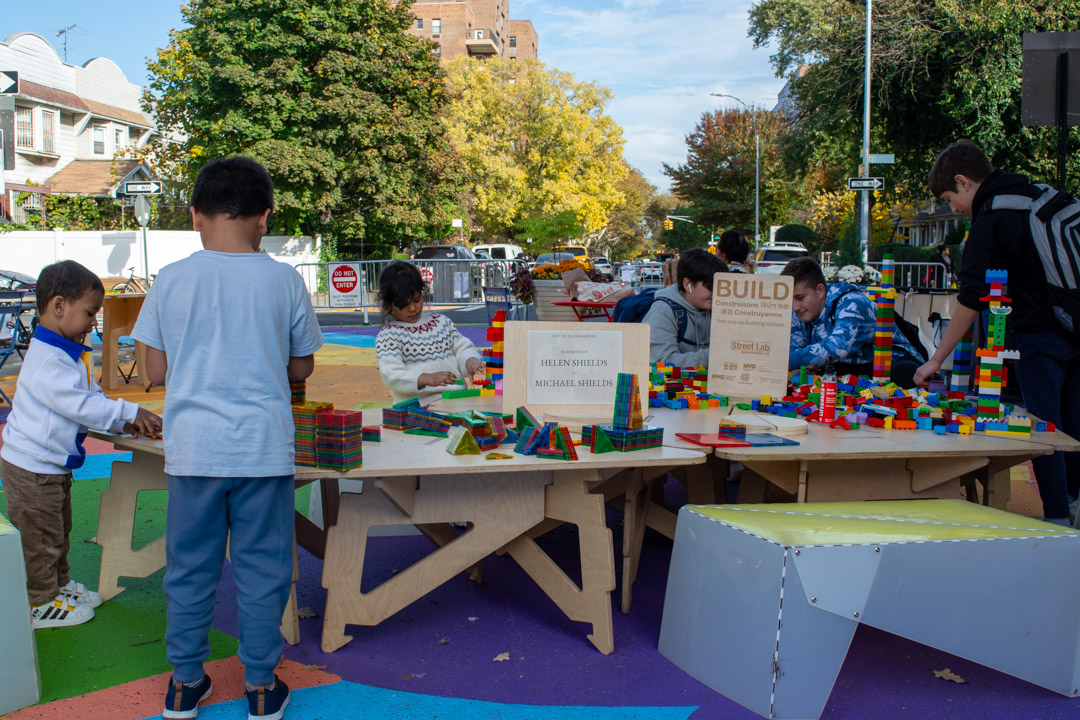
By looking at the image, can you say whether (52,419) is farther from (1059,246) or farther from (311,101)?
(311,101)

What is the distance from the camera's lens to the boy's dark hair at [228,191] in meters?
2.74

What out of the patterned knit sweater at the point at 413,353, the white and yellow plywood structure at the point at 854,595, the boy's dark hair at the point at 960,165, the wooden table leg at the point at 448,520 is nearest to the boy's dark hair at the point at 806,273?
the boy's dark hair at the point at 960,165

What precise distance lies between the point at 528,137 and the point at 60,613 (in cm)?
4069

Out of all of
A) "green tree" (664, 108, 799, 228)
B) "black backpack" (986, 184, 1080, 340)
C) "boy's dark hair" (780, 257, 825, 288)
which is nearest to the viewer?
"black backpack" (986, 184, 1080, 340)

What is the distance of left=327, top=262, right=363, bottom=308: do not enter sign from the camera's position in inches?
772

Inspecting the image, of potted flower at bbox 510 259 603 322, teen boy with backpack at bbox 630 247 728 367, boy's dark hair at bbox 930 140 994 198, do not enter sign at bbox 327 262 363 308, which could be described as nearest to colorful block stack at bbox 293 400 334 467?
teen boy with backpack at bbox 630 247 728 367

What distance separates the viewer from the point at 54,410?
3436 millimetres

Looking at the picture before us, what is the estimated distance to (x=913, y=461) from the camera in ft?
12.0

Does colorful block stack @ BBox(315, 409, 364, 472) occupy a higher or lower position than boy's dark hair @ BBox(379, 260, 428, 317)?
lower

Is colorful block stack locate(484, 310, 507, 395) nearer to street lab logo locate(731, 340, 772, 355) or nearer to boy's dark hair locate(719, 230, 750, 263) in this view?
street lab logo locate(731, 340, 772, 355)

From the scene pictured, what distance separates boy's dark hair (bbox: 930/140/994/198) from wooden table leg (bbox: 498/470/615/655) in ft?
7.79

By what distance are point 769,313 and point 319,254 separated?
27591 mm

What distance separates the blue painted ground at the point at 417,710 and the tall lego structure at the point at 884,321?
210 centimetres

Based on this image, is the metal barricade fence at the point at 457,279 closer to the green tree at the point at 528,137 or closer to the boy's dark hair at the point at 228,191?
the green tree at the point at 528,137
